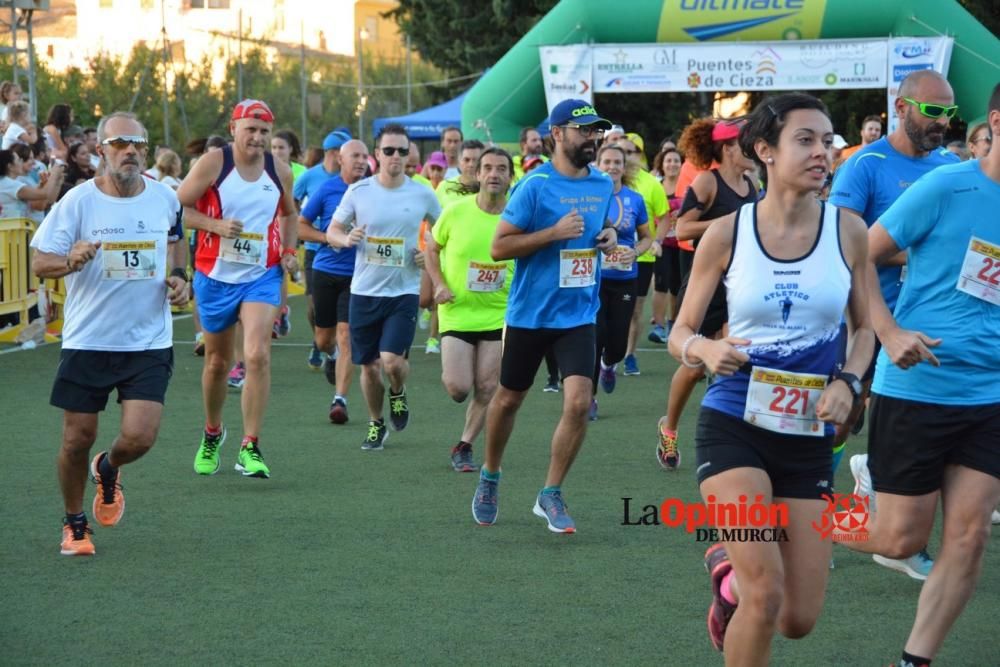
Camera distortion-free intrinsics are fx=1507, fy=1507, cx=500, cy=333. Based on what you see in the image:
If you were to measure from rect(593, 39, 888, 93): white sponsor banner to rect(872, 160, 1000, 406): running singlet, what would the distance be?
18.4 metres

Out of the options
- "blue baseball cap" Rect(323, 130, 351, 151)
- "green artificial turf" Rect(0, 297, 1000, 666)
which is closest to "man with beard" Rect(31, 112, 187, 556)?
"green artificial turf" Rect(0, 297, 1000, 666)

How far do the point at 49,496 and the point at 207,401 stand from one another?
1.05 meters

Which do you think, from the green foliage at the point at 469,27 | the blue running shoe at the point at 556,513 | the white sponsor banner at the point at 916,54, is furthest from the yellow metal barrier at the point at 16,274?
the green foliage at the point at 469,27

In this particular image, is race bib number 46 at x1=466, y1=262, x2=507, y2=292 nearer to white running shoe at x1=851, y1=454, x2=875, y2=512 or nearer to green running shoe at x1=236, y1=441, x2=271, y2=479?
green running shoe at x1=236, y1=441, x2=271, y2=479

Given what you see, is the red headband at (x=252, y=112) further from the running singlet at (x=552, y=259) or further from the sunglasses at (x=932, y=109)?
the sunglasses at (x=932, y=109)

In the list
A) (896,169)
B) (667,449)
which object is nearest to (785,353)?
(896,169)

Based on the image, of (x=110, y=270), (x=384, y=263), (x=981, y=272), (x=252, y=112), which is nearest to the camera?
(x=981, y=272)

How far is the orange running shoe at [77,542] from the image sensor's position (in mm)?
6586

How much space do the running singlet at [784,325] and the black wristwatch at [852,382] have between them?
0.07 metres

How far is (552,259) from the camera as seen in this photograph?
708 centimetres

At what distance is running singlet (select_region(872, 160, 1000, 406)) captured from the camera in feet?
15.7

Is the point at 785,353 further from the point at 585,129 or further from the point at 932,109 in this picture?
the point at 585,129

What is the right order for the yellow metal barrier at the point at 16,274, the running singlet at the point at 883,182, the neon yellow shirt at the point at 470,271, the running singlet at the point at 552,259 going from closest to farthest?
the running singlet at the point at 883,182 → the running singlet at the point at 552,259 → the neon yellow shirt at the point at 470,271 → the yellow metal barrier at the point at 16,274

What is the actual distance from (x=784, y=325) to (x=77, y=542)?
3641mm
